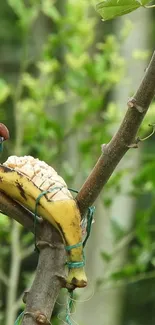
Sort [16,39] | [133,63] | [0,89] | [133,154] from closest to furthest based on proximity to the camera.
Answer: [0,89], [133,154], [133,63], [16,39]

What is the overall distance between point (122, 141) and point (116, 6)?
0.09m

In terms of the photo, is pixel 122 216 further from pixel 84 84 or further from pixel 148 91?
pixel 148 91

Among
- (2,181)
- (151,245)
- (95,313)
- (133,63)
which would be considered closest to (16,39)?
(133,63)

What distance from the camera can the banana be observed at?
529 millimetres

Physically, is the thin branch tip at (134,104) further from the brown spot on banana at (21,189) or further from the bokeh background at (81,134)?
the bokeh background at (81,134)

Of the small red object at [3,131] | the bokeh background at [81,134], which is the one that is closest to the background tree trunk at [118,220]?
the bokeh background at [81,134]

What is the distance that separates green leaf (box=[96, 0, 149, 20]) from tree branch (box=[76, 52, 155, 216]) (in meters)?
0.04

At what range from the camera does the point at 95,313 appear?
1822 mm

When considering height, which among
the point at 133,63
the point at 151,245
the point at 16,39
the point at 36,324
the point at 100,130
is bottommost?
the point at 36,324

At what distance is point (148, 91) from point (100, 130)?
90cm

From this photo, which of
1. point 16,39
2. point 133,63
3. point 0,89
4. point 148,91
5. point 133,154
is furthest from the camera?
point 16,39

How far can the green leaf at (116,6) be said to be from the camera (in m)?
0.49

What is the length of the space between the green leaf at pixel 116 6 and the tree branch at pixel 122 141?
40 mm

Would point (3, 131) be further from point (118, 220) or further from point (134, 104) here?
point (118, 220)
